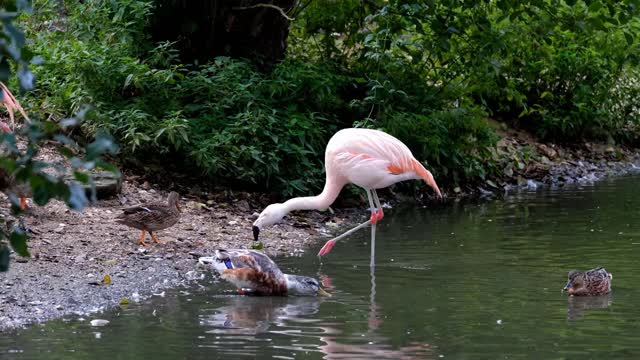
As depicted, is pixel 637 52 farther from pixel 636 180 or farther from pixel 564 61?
pixel 636 180

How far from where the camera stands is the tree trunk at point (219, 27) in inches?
480

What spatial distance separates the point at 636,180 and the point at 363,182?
6843 millimetres

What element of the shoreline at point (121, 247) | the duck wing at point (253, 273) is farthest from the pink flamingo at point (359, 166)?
the duck wing at point (253, 273)

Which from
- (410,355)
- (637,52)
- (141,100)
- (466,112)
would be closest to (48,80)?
(141,100)

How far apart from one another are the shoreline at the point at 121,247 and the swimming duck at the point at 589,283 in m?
2.80

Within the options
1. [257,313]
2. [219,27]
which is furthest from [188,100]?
[257,313]

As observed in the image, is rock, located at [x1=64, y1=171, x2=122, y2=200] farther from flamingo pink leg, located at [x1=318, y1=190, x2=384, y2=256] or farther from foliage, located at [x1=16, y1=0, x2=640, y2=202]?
flamingo pink leg, located at [x1=318, y1=190, x2=384, y2=256]

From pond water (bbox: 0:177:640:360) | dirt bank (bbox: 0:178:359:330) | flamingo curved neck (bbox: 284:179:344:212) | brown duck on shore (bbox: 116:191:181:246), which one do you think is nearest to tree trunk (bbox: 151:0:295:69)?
dirt bank (bbox: 0:178:359:330)

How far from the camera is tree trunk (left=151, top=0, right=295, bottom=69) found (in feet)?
40.0

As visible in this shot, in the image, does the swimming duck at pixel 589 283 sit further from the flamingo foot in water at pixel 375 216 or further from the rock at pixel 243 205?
the rock at pixel 243 205

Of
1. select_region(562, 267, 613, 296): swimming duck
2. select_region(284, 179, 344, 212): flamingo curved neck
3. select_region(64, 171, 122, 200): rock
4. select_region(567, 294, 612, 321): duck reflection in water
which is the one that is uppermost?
select_region(64, 171, 122, 200): rock

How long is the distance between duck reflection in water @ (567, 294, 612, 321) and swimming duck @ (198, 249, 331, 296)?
1697mm

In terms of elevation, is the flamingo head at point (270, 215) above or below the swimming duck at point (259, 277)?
above

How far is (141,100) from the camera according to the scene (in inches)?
435
